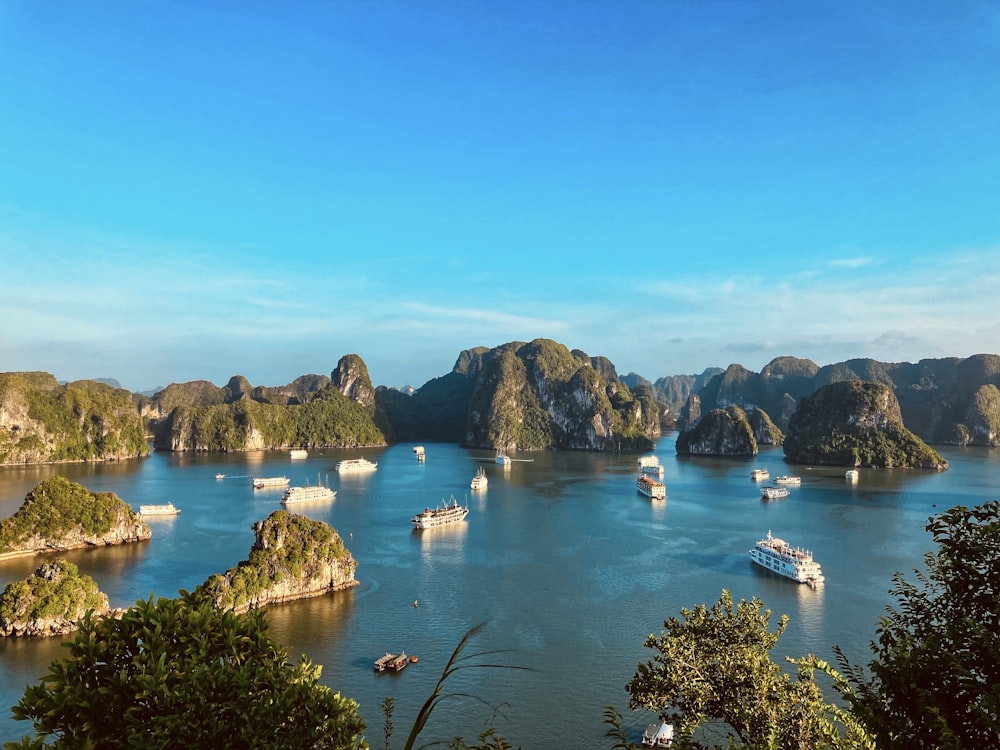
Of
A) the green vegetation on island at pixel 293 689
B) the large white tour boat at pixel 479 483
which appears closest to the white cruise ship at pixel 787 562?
the green vegetation on island at pixel 293 689

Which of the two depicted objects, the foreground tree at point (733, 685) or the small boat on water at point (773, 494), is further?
the small boat on water at point (773, 494)

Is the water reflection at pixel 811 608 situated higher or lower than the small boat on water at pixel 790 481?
lower

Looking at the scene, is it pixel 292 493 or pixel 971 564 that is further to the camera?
pixel 292 493

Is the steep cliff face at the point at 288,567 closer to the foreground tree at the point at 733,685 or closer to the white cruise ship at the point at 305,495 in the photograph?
Answer: the foreground tree at the point at 733,685

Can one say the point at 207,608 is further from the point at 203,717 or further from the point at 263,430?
the point at 263,430

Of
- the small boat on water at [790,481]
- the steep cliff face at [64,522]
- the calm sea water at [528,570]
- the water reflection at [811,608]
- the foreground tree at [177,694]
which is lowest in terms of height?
the water reflection at [811,608]

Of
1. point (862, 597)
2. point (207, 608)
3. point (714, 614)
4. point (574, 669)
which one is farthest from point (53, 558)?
point (862, 597)

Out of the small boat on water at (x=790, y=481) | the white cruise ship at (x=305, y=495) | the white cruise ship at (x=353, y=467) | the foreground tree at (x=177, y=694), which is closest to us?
the foreground tree at (x=177, y=694)

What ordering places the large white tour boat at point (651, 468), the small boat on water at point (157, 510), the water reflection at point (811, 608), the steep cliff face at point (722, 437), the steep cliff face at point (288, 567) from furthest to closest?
the steep cliff face at point (722, 437) → the large white tour boat at point (651, 468) → the small boat on water at point (157, 510) → the steep cliff face at point (288, 567) → the water reflection at point (811, 608)
